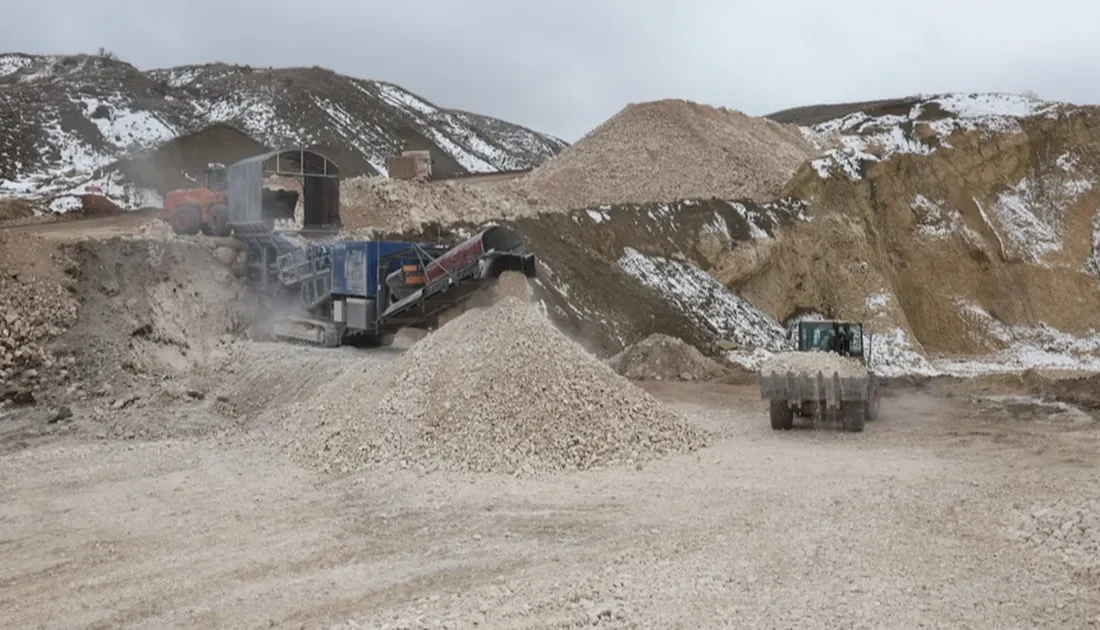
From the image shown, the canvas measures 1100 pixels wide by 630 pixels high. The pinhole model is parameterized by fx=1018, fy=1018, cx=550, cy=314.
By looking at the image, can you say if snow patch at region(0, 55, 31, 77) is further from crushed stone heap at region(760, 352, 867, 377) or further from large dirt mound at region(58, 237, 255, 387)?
crushed stone heap at region(760, 352, 867, 377)

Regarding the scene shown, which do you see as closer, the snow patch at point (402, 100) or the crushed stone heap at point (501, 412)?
the crushed stone heap at point (501, 412)

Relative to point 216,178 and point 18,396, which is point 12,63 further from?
point 18,396

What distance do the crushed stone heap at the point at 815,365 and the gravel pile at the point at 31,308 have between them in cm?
1026

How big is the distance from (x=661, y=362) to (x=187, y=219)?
10178mm

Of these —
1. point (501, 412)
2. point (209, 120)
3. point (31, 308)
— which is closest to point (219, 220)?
point (31, 308)

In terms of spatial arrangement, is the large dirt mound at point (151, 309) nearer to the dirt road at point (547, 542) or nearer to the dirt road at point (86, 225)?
the dirt road at point (547, 542)

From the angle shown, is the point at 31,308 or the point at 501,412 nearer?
the point at 501,412

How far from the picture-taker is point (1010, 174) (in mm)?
36938

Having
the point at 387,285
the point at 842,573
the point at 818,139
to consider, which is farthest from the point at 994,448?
the point at 818,139

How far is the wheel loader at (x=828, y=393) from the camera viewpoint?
48.2 feet

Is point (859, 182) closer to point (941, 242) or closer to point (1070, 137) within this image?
point (941, 242)

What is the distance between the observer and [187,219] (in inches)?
804

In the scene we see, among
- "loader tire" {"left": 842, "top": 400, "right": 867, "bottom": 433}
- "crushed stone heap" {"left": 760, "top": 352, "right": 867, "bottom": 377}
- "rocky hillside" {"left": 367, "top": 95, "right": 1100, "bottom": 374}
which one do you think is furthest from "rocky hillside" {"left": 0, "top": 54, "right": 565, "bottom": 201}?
"loader tire" {"left": 842, "top": 400, "right": 867, "bottom": 433}

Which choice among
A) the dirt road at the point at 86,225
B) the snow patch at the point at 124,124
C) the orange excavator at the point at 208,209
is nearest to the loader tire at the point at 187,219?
the orange excavator at the point at 208,209
